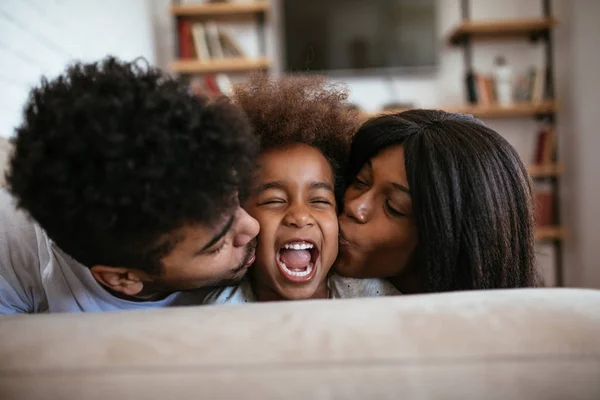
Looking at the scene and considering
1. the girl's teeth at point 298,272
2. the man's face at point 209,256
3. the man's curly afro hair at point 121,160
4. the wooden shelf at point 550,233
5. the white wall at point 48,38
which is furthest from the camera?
the wooden shelf at point 550,233

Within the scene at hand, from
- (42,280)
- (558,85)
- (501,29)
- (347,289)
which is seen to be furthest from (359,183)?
(558,85)

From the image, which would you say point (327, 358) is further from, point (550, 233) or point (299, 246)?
point (550, 233)

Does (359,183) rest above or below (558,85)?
below

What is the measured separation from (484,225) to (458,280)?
4.1 inches

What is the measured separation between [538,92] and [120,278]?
343 cm

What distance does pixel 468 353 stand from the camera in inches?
20.5

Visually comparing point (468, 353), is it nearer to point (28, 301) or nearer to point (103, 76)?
point (103, 76)

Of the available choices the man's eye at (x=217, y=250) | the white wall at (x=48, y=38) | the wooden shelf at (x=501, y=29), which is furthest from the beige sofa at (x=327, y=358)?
the wooden shelf at (x=501, y=29)

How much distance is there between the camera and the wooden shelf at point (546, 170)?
3.60 meters

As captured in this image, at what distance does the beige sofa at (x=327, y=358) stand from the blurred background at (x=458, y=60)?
9.94 ft

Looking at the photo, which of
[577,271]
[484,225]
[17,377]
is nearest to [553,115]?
[577,271]

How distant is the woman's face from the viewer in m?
1.04

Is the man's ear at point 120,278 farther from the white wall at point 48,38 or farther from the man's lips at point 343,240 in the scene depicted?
the white wall at point 48,38

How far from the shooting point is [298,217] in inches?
40.2
